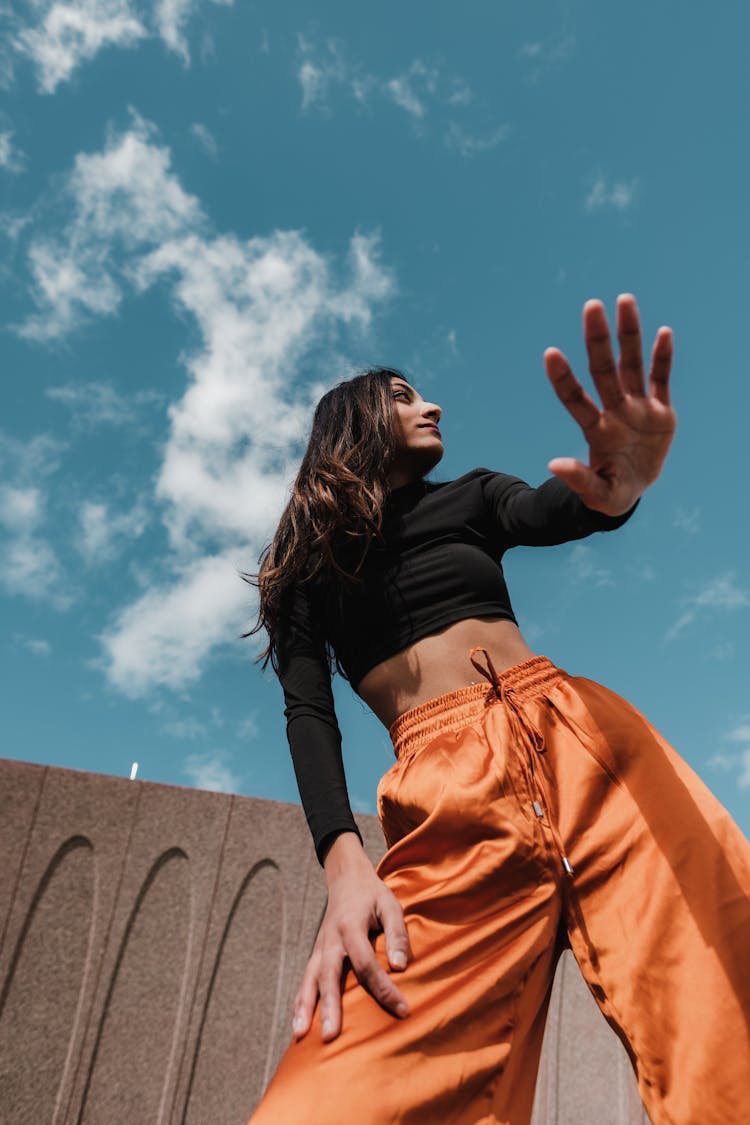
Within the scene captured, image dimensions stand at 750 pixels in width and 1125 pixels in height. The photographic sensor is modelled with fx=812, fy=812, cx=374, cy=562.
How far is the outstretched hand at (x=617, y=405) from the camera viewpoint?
36.4 inches

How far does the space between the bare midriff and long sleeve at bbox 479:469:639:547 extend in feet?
0.52

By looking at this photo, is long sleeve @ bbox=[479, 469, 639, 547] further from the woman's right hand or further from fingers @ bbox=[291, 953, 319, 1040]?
fingers @ bbox=[291, 953, 319, 1040]

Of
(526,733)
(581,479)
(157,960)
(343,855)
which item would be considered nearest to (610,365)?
(581,479)

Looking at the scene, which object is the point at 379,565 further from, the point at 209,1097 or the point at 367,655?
the point at 209,1097

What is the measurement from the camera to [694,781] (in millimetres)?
1102

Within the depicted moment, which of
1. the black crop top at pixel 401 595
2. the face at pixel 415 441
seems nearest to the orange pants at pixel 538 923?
the black crop top at pixel 401 595

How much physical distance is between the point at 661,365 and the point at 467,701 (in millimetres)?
556

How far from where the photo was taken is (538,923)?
101cm

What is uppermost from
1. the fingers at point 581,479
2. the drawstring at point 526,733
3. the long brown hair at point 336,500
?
the long brown hair at point 336,500

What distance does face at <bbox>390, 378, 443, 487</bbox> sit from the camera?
1637 millimetres

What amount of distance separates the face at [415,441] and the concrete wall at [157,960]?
4.22 meters

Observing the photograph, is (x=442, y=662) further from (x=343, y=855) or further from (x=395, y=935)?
(x=395, y=935)

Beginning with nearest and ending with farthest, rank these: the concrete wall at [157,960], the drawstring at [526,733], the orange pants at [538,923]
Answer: the orange pants at [538,923] < the drawstring at [526,733] < the concrete wall at [157,960]

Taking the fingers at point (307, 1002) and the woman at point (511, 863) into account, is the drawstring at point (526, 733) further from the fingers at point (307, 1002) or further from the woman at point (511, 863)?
the fingers at point (307, 1002)
